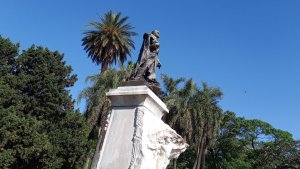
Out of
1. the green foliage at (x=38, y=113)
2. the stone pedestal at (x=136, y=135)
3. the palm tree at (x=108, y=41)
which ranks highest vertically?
the palm tree at (x=108, y=41)

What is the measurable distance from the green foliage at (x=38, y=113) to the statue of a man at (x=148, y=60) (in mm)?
16733

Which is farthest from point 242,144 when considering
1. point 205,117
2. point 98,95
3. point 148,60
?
point 148,60

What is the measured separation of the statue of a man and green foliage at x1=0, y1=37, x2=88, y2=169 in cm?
1673

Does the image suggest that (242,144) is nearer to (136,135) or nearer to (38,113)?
(38,113)

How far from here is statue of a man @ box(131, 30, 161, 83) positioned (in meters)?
9.05

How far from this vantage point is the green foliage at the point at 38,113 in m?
24.2

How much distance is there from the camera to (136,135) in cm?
774

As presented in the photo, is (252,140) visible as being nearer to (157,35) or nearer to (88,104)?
(88,104)

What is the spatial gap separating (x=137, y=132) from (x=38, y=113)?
2125 centimetres

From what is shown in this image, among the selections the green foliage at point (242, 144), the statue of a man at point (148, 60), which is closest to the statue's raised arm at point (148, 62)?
the statue of a man at point (148, 60)

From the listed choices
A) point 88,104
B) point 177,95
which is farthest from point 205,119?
point 88,104

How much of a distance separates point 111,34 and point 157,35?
26.8 metres

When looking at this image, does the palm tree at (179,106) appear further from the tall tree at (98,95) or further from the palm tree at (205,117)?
the tall tree at (98,95)

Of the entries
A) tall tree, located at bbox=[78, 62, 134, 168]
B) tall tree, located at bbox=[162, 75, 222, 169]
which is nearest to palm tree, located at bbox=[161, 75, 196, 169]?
tall tree, located at bbox=[162, 75, 222, 169]
